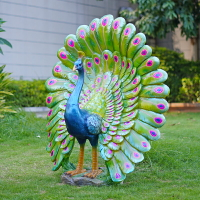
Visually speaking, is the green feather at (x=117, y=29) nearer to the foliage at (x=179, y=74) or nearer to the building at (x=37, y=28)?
the building at (x=37, y=28)

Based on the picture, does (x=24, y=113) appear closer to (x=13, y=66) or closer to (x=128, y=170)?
(x=13, y=66)

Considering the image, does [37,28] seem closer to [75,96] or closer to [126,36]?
[126,36]

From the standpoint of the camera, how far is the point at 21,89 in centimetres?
1155

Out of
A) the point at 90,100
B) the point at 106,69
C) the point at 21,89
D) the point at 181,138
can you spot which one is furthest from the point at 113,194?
the point at 21,89

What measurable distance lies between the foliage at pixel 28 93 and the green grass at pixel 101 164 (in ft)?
8.47

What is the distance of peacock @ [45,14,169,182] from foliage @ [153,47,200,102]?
880 centimetres

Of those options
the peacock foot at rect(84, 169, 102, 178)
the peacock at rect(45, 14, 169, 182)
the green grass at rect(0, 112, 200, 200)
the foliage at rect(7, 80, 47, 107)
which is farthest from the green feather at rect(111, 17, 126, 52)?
the foliage at rect(7, 80, 47, 107)

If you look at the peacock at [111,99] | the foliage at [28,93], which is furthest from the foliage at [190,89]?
the peacock at [111,99]

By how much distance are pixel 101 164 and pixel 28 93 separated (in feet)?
21.1

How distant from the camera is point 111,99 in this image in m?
4.87

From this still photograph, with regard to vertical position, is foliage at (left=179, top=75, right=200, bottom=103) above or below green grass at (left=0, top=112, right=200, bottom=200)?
above

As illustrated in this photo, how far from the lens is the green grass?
4.34 meters

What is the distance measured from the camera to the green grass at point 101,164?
4336mm

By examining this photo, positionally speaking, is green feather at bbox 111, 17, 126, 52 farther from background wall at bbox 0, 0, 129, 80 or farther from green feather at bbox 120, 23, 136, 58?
background wall at bbox 0, 0, 129, 80
